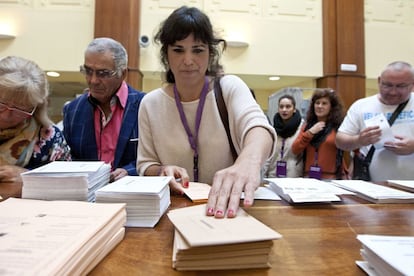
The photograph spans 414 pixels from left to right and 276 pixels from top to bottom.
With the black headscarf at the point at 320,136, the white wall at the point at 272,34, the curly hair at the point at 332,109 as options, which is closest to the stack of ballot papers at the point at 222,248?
the black headscarf at the point at 320,136

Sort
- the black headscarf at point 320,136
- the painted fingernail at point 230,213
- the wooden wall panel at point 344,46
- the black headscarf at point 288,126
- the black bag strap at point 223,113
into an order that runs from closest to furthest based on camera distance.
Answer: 1. the painted fingernail at point 230,213
2. the black bag strap at point 223,113
3. the black headscarf at point 320,136
4. the black headscarf at point 288,126
5. the wooden wall panel at point 344,46

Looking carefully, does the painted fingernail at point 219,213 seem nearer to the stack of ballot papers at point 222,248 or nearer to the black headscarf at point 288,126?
the stack of ballot papers at point 222,248

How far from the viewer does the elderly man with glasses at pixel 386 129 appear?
1.99 metres

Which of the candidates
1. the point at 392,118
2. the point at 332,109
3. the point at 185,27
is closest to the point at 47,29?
the point at 332,109

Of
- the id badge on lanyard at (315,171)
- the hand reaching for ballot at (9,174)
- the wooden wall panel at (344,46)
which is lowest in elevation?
the id badge on lanyard at (315,171)

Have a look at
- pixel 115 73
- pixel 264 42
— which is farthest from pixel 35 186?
pixel 264 42

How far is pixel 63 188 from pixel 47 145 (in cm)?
69

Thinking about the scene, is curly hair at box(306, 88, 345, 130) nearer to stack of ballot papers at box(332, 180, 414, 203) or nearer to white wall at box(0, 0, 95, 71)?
stack of ballot papers at box(332, 180, 414, 203)

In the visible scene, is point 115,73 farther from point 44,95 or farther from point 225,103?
point 225,103

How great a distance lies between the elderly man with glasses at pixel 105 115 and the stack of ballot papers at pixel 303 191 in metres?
0.98

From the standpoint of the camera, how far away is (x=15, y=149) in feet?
4.28

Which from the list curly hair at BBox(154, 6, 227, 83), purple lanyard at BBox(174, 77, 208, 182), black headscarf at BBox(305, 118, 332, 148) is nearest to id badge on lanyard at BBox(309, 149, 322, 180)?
black headscarf at BBox(305, 118, 332, 148)

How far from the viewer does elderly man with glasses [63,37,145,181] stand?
1.79 meters

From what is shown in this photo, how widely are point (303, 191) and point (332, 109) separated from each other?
7.32ft
